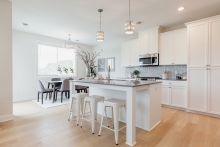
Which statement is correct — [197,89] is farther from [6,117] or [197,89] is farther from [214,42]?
[6,117]

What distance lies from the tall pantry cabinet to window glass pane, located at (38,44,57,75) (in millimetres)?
5601

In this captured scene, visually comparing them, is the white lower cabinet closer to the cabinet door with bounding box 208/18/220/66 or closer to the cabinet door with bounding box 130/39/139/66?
the cabinet door with bounding box 208/18/220/66

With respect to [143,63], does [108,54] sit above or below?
above

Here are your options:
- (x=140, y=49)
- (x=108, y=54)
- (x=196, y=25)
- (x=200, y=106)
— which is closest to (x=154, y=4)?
(x=196, y=25)

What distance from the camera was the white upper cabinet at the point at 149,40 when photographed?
14.1 feet

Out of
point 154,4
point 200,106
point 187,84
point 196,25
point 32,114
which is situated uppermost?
point 154,4

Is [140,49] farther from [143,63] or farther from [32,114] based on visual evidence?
[32,114]

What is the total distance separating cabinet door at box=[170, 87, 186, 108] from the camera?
140 inches

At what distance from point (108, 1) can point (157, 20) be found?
1842 mm

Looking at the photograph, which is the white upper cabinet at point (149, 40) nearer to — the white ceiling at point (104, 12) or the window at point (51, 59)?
the white ceiling at point (104, 12)

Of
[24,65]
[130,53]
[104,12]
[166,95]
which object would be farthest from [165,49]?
[24,65]

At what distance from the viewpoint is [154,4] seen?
285cm

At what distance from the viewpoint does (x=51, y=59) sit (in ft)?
19.0

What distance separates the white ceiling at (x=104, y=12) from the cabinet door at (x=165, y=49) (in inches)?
18.0
